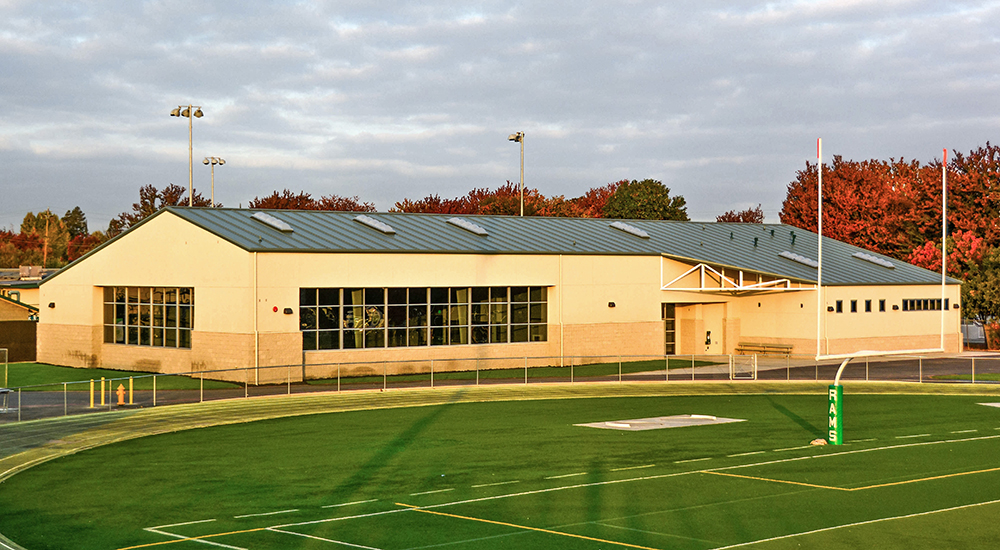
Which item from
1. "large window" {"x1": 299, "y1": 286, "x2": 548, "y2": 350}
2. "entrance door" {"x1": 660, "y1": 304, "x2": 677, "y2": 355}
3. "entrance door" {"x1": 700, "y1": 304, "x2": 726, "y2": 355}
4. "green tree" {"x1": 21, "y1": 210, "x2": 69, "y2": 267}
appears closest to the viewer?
"large window" {"x1": 299, "y1": 286, "x2": 548, "y2": 350}

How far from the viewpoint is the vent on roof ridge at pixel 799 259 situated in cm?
5097

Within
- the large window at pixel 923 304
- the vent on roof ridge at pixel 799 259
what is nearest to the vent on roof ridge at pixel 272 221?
the vent on roof ridge at pixel 799 259

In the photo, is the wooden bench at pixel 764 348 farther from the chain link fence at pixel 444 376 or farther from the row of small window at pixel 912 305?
the row of small window at pixel 912 305

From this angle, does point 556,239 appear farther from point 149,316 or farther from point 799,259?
point 149,316

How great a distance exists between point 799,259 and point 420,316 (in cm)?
2096

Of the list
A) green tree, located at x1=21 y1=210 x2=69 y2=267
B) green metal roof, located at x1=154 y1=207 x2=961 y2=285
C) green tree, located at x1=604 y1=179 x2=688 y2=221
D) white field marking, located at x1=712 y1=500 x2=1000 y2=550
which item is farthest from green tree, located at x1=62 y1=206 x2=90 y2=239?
white field marking, located at x1=712 y1=500 x2=1000 y2=550

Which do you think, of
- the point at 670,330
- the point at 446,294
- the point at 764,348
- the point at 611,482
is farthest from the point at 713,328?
the point at 611,482

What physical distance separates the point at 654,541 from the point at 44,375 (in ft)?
115

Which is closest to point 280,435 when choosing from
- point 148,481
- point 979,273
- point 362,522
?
point 148,481

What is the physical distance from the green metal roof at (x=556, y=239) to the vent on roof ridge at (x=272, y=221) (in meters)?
0.06

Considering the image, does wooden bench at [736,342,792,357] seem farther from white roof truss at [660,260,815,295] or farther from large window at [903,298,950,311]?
large window at [903,298,950,311]

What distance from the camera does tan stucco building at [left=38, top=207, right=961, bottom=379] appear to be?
127 feet

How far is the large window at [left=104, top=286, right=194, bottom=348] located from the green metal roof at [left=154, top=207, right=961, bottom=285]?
347 cm

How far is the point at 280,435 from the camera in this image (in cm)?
2473
